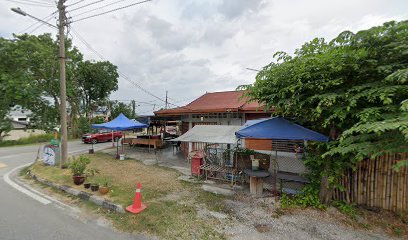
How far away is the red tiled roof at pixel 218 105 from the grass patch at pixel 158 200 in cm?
415

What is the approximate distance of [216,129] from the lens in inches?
310

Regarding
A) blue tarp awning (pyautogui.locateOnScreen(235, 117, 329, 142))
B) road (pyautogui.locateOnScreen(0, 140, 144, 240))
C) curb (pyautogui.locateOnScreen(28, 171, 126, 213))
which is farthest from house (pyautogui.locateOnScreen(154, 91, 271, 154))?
road (pyautogui.locateOnScreen(0, 140, 144, 240))

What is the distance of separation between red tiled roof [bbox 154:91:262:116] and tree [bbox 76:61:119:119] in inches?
691

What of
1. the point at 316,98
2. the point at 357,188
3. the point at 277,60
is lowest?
the point at 357,188

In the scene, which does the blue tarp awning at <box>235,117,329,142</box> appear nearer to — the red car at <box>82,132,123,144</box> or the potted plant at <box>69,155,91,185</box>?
the potted plant at <box>69,155,91,185</box>

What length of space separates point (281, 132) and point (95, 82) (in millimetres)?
28281

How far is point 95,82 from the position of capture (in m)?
26.8

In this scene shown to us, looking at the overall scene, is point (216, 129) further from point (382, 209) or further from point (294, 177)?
point (382, 209)

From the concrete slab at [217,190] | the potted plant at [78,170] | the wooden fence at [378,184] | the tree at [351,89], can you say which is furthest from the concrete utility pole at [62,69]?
the wooden fence at [378,184]

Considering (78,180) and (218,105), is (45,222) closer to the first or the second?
(78,180)

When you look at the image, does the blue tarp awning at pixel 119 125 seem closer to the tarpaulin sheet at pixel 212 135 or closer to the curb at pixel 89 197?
the curb at pixel 89 197

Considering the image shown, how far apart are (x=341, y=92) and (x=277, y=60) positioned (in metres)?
1.76

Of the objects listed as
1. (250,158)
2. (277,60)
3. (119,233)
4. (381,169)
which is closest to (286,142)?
(250,158)

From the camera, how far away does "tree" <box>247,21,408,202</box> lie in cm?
330
